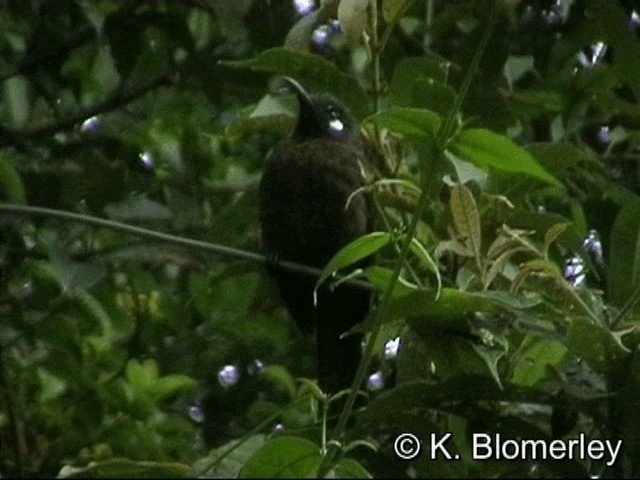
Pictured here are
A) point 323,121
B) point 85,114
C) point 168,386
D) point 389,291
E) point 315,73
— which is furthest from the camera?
point 85,114

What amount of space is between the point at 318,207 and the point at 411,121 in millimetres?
1188

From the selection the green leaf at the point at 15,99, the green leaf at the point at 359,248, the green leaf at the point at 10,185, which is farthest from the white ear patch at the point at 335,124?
the green leaf at the point at 359,248

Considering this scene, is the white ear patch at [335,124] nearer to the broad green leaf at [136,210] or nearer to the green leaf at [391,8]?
the broad green leaf at [136,210]

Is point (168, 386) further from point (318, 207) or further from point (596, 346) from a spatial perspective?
point (596, 346)

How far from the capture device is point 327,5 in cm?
254

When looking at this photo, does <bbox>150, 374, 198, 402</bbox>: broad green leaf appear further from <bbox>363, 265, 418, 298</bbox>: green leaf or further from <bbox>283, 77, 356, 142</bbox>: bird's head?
<bbox>363, 265, 418, 298</bbox>: green leaf

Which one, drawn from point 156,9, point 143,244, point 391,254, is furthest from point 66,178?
point 391,254

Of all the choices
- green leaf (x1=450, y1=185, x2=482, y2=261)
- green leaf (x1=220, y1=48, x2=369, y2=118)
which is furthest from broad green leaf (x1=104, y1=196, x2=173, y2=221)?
green leaf (x1=450, y1=185, x2=482, y2=261)

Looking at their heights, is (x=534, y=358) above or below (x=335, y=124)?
above

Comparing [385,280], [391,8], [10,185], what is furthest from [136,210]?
[385,280]

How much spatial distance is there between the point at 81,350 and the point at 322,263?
614 millimetres

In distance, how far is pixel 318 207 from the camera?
121 inches

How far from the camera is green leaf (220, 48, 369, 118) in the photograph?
2584 mm

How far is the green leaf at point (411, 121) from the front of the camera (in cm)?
Answer: 187
